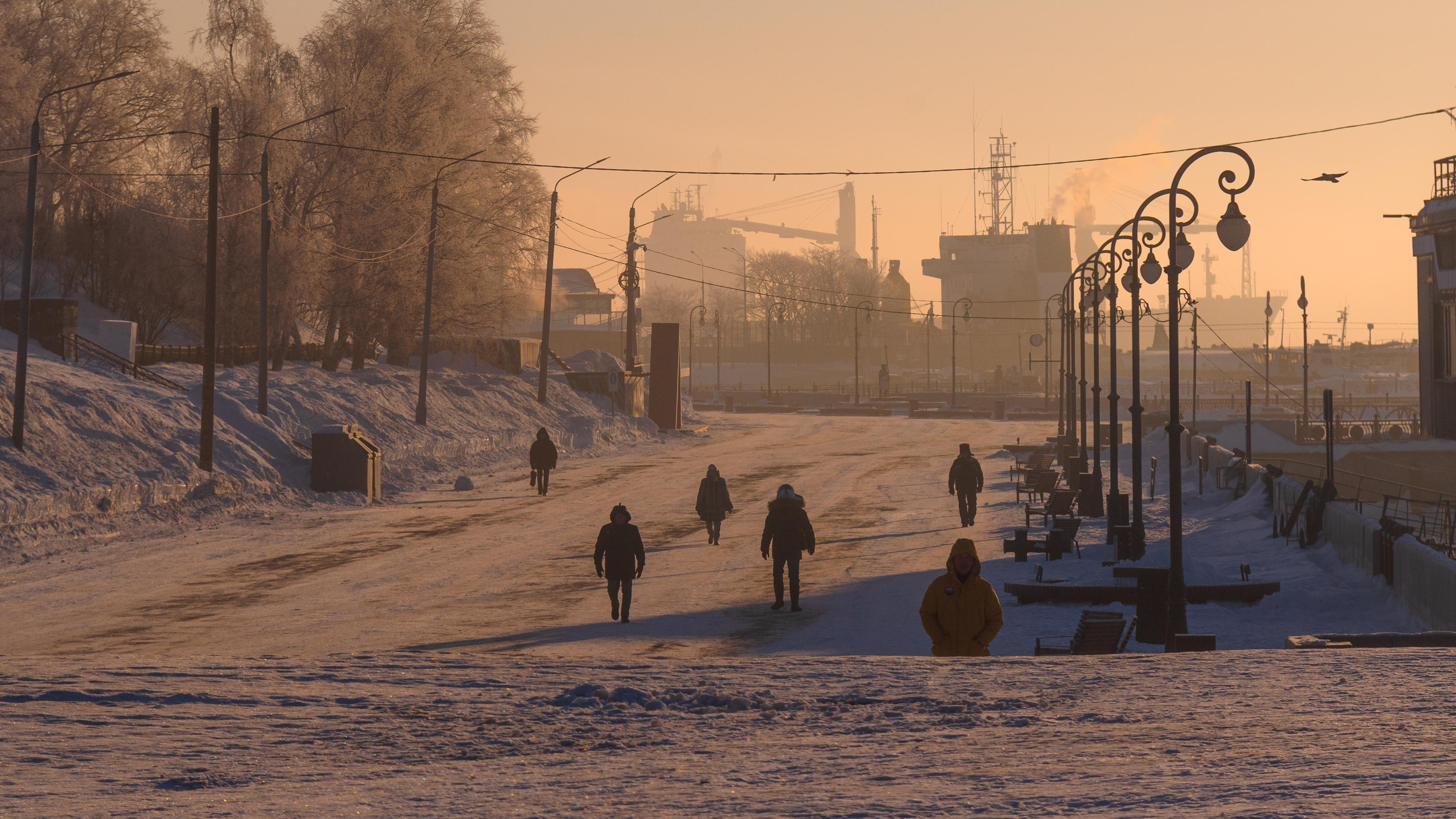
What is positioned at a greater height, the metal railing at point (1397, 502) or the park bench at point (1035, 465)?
the park bench at point (1035, 465)

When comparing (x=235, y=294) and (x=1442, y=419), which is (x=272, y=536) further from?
(x=1442, y=419)

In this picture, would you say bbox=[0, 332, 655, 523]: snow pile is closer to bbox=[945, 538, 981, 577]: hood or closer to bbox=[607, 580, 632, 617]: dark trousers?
bbox=[607, 580, 632, 617]: dark trousers

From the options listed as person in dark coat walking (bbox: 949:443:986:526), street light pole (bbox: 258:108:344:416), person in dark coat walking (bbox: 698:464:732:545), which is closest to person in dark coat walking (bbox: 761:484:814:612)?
person in dark coat walking (bbox: 698:464:732:545)

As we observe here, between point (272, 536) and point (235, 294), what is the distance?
20117 millimetres

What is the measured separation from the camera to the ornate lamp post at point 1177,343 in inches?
573

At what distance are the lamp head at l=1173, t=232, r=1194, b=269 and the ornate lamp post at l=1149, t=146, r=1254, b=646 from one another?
3.1 inches

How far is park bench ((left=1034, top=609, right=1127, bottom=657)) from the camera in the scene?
13117 millimetres

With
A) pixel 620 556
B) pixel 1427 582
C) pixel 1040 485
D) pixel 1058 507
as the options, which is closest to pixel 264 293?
pixel 1040 485

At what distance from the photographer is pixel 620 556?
15648 millimetres

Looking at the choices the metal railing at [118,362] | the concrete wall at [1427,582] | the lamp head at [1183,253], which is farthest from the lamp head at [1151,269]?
the metal railing at [118,362]

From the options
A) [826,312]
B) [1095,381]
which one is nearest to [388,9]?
[1095,381]

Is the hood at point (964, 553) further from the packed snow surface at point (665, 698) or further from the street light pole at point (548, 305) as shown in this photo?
the street light pole at point (548, 305)

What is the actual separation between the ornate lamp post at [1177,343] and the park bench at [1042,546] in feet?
11.1

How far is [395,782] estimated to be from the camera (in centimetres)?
754
